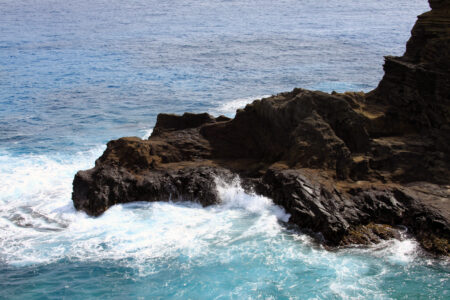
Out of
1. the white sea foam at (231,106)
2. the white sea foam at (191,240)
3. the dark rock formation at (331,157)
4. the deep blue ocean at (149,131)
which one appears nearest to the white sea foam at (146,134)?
the deep blue ocean at (149,131)

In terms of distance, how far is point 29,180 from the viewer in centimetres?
1759

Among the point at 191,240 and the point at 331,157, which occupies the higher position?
the point at 331,157

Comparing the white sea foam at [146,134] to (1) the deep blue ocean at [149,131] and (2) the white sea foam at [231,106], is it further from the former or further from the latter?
(2) the white sea foam at [231,106]

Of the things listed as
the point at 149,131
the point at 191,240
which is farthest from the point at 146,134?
the point at 191,240

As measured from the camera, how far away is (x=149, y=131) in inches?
904

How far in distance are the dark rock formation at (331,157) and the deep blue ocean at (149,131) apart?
2.01 ft

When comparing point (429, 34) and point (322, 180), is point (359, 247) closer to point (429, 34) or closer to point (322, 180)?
point (322, 180)

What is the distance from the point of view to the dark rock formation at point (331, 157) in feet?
41.5

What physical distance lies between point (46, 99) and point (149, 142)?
50.4 ft

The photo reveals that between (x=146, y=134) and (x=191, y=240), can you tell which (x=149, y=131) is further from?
(x=191, y=240)

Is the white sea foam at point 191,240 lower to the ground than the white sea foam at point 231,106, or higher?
lower

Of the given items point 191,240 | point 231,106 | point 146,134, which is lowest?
point 191,240

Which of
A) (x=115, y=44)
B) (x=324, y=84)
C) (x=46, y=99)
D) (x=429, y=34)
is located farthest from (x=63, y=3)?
(x=429, y=34)

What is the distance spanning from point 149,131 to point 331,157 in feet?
36.2
